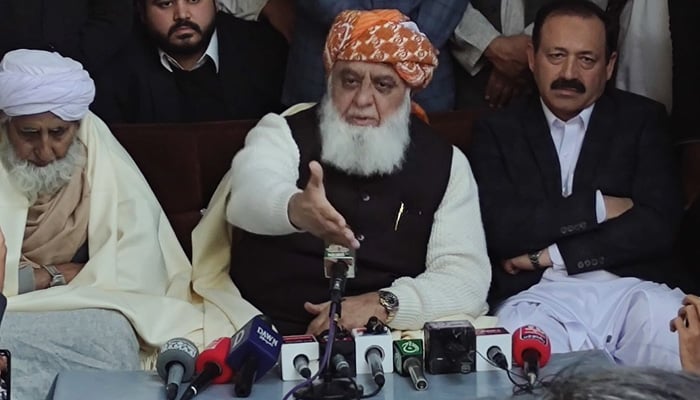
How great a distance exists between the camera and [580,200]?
341 centimetres

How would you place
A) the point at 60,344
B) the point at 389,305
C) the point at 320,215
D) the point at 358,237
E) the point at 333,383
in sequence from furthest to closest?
the point at 358,237, the point at 389,305, the point at 60,344, the point at 320,215, the point at 333,383

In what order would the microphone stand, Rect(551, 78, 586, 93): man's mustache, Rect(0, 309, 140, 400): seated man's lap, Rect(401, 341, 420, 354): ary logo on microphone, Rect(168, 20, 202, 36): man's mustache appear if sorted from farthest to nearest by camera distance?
1. Rect(168, 20, 202, 36): man's mustache
2. Rect(551, 78, 586, 93): man's mustache
3. Rect(0, 309, 140, 400): seated man's lap
4. Rect(401, 341, 420, 354): ary logo on microphone
5. the microphone stand

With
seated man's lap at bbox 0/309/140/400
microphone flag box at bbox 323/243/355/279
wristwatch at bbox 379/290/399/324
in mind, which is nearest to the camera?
microphone flag box at bbox 323/243/355/279

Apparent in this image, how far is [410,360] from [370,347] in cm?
9

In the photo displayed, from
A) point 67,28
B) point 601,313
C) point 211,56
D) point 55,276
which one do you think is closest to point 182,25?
point 211,56

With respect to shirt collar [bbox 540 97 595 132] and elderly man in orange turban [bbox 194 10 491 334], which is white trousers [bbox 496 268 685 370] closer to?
elderly man in orange turban [bbox 194 10 491 334]

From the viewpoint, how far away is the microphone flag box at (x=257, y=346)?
2254 millimetres

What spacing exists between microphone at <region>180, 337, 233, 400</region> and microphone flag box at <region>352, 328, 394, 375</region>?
259 mm

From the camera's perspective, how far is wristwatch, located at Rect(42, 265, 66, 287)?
3230 millimetres

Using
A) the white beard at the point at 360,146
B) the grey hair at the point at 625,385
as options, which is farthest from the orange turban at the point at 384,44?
the grey hair at the point at 625,385

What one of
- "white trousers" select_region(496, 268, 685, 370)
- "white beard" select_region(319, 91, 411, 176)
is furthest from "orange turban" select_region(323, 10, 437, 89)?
"white trousers" select_region(496, 268, 685, 370)

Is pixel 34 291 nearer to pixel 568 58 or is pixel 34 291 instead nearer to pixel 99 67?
pixel 99 67

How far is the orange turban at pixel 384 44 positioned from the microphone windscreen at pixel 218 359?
3.94 feet

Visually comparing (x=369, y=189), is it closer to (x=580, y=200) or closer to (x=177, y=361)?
(x=580, y=200)
